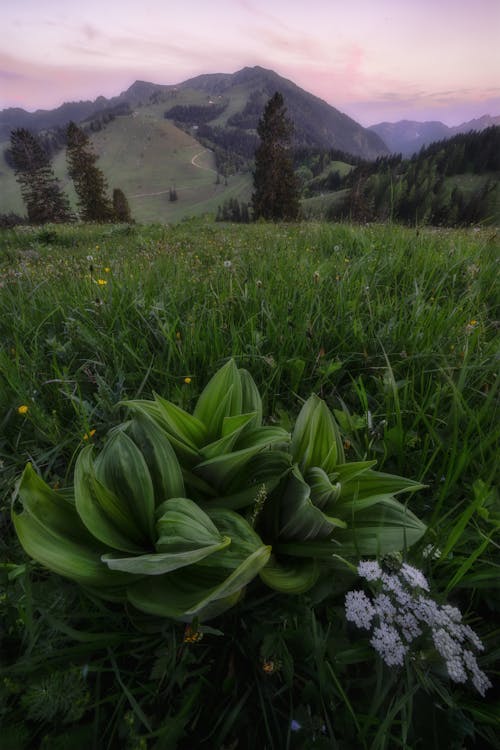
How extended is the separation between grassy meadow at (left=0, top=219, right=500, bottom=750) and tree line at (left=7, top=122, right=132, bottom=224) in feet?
169

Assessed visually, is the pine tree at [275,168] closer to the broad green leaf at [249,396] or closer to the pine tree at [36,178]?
the pine tree at [36,178]

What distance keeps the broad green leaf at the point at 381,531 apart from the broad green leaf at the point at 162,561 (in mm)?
491

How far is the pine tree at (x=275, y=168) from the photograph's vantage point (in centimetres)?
4338

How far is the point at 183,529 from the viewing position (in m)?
1.08

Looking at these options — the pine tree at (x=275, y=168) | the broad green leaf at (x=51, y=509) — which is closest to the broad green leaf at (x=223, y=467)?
the broad green leaf at (x=51, y=509)

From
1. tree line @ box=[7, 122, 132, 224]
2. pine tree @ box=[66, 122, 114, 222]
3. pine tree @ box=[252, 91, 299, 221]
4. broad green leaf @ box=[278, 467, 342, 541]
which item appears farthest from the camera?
tree line @ box=[7, 122, 132, 224]

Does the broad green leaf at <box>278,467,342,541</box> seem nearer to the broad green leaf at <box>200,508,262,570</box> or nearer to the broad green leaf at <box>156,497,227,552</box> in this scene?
the broad green leaf at <box>200,508,262,570</box>

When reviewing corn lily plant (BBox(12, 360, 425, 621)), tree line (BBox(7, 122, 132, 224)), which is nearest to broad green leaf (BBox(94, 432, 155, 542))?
corn lily plant (BBox(12, 360, 425, 621))

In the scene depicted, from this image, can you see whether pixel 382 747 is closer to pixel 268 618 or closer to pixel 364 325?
pixel 268 618

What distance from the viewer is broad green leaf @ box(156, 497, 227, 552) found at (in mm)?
1061

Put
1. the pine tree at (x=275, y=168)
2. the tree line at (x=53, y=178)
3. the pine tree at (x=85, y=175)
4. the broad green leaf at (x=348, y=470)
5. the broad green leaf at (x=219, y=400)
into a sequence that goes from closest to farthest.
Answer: the broad green leaf at (x=348, y=470) → the broad green leaf at (x=219, y=400) → the pine tree at (x=275, y=168) → the pine tree at (x=85, y=175) → the tree line at (x=53, y=178)

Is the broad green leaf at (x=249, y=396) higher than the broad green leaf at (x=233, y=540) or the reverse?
higher

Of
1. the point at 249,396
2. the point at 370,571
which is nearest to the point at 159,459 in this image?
the point at 249,396

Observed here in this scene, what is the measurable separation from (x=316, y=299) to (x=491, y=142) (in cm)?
13528
